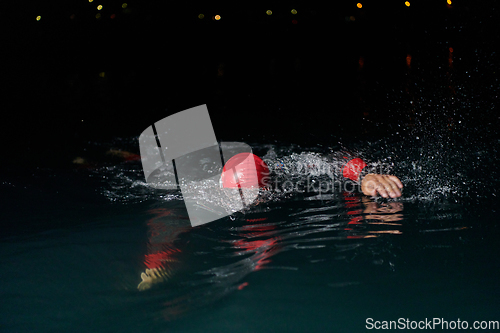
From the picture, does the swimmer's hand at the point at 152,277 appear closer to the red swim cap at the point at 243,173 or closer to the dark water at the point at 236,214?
the dark water at the point at 236,214

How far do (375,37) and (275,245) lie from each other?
45.9ft

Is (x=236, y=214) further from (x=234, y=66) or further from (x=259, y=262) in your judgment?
(x=234, y=66)

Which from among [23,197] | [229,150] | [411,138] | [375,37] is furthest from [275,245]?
[375,37]

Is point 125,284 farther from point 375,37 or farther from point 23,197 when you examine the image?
point 375,37

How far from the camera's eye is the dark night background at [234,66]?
317 inches

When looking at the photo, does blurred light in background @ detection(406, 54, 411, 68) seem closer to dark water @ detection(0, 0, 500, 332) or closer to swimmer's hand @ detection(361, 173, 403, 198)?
dark water @ detection(0, 0, 500, 332)

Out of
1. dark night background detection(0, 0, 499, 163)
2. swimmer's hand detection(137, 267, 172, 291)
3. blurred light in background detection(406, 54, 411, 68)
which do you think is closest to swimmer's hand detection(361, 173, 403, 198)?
swimmer's hand detection(137, 267, 172, 291)

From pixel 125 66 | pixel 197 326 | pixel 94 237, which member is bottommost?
pixel 197 326

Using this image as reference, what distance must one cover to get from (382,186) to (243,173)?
54.1 inches

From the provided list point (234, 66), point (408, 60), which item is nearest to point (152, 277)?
point (234, 66)

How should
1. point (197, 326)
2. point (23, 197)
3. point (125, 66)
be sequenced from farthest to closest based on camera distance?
point (125, 66)
point (23, 197)
point (197, 326)

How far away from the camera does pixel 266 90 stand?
39.1ft

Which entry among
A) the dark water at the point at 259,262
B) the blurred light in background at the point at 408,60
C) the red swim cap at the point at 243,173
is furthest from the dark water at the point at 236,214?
the blurred light in background at the point at 408,60

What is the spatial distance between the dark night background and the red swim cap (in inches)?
151
